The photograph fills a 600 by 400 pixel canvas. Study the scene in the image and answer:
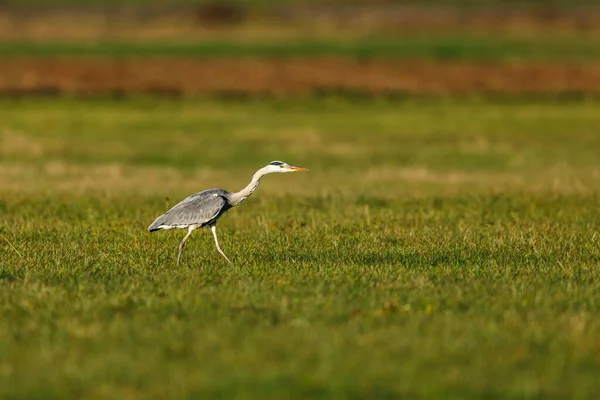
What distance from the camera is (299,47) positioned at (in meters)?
76.2

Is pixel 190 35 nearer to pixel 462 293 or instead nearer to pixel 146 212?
pixel 146 212

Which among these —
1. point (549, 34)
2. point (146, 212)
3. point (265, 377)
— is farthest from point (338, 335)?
point (549, 34)

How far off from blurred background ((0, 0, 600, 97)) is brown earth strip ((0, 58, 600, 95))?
8cm

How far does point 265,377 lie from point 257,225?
30.8ft

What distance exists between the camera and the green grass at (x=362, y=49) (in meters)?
67.9

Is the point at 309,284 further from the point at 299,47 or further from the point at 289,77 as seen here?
the point at 299,47

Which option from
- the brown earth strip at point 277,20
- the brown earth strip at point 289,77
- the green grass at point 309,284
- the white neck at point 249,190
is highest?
the brown earth strip at point 277,20

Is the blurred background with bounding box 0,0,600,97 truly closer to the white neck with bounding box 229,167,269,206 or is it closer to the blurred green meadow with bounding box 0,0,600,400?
the blurred green meadow with bounding box 0,0,600,400

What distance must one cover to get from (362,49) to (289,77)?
18505 mm

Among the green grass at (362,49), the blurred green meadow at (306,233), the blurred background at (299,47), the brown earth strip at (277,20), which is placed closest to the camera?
the blurred green meadow at (306,233)

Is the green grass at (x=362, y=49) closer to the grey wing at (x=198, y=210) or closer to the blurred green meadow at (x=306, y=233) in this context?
the blurred green meadow at (x=306, y=233)

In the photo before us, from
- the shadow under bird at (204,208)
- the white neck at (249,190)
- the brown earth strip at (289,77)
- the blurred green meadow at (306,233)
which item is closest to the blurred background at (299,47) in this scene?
the brown earth strip at (289,77)

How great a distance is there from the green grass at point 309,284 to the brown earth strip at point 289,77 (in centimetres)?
2192

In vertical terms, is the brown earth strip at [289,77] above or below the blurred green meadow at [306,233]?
above
